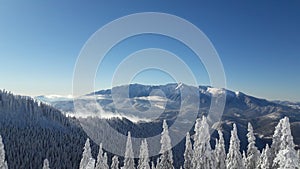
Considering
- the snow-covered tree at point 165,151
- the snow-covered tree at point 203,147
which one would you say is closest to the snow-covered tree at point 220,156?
the snow-covered tree at point 165,151

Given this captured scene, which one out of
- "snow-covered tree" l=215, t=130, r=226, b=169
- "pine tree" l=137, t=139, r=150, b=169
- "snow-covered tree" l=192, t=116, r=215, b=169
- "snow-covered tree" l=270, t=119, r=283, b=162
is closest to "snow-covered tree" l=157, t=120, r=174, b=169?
"pine tree" l=137, t=139, r=150, b=169

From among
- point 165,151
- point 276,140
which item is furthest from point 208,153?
point 276,140

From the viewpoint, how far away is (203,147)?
1421 inches

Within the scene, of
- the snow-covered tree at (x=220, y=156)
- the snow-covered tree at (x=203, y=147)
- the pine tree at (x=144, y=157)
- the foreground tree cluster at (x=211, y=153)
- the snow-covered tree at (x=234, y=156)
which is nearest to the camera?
the foreground tree cluster at (x=211, y=153)

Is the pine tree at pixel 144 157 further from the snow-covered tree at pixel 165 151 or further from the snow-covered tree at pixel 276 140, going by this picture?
the snow-covered tree at pixel 276 140

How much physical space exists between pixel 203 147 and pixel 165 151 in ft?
22.2

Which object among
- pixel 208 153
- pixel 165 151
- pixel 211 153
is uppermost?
pixel 208 153

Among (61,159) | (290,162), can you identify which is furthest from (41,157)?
(290,162)

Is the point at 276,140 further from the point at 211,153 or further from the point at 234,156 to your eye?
the point at 234,156

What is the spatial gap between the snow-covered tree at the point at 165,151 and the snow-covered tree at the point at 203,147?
16.8 ft

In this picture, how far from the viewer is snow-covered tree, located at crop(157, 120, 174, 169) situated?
40.4 m

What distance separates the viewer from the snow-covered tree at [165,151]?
133 feet

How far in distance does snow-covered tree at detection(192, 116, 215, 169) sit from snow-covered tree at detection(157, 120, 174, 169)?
513 cm

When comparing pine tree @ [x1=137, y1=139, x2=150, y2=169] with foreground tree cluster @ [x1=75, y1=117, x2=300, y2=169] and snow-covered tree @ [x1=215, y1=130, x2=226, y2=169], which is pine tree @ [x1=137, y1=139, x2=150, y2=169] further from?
snow-covered tree @ [x1=215, y1=130, x2=226, y2=169]
